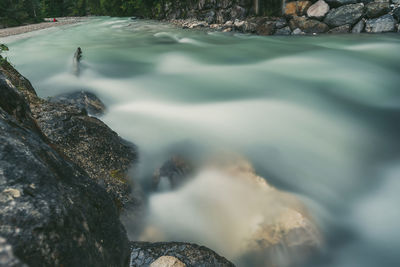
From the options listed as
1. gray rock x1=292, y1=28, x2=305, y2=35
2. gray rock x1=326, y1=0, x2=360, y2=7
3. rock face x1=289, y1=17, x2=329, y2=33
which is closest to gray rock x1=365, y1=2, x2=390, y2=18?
gray rock x1=326, y1=0, x2=360, y2=7

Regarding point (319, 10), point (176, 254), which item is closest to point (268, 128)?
point (176, 254)

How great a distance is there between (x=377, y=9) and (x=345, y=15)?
1.27 meters

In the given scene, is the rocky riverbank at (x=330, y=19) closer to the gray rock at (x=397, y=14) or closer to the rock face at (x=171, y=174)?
the gray rock at (x=397, y=14)

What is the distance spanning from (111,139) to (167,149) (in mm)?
914

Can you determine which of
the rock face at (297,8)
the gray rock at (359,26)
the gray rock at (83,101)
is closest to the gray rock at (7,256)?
the gray rock at (83,101)

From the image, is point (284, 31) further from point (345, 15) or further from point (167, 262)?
point (167, 262)

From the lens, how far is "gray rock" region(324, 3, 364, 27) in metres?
12.5

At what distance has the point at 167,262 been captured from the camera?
1871 millimetres

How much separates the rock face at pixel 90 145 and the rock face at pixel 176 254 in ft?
2.27

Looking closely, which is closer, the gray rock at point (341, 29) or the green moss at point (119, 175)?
the green moss at point (119, 175)

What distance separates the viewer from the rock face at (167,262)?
73.1 inches

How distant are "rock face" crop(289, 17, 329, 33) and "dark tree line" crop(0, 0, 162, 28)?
21208 mm

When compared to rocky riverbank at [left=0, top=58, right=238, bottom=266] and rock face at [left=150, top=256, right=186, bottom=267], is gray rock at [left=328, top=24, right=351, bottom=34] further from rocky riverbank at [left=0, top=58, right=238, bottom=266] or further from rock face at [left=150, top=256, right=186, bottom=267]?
rock face at [left=150, top=256, right=186, bottom=267]

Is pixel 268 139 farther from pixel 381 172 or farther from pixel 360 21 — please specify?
pixel 360 21
